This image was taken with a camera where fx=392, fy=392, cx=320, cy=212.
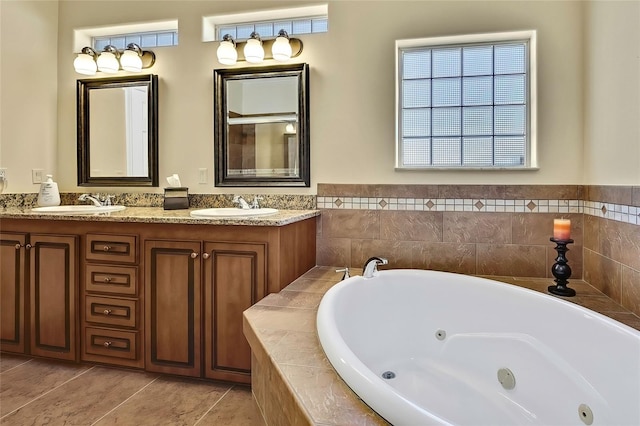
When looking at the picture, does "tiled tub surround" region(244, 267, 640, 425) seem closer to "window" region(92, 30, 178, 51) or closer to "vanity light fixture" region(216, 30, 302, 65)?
"vanity light fixture" region(216, 30, 302, 65)

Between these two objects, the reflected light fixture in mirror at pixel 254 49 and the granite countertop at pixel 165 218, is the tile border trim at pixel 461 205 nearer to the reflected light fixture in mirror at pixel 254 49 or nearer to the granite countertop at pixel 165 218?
the granite countertop at pixel 165 218

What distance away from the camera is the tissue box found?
2578 mm

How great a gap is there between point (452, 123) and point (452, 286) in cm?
104

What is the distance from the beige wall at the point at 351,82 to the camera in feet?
7.33

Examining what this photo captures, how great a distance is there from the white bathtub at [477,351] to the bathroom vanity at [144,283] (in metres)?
0.51

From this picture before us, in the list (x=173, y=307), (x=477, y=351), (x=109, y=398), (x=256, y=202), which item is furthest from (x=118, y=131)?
(x=477, y=351)

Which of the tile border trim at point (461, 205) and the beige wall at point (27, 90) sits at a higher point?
the beige wall at point (27, 90)

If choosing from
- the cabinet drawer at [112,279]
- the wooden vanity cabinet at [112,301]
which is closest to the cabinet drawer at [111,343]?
the wooden vanity cabinet at [112,301]

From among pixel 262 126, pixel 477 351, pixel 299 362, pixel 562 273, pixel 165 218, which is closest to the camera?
pixel 299 362

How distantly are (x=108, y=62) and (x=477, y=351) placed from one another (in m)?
2.96

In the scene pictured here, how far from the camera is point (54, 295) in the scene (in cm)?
223

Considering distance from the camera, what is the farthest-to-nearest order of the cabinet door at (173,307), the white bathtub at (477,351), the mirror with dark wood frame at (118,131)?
the mirror with dark wood frame at (118,131) < the cabinet door at (173,307) < the white bathtub at (477,351)

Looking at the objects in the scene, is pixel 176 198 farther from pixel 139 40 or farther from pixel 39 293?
pixel 139 40

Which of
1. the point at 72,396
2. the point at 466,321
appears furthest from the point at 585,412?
the point at 72,396
